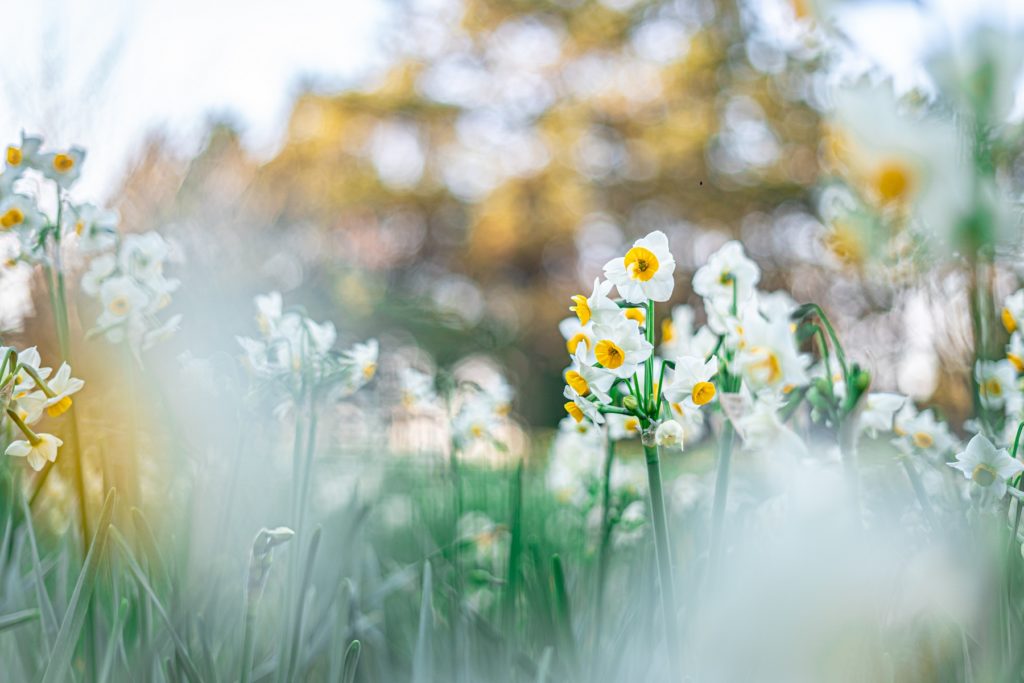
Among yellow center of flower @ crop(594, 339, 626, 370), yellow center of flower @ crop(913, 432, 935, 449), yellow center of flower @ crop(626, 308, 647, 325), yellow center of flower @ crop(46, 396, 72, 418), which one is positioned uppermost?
yellow center of flower @ crop(626, 308, 647, 325)

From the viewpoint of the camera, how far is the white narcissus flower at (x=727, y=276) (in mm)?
1208

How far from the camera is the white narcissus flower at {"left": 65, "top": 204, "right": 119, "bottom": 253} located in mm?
1294

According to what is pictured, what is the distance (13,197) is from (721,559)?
1.05m

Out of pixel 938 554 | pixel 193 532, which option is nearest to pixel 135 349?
pixel 193 532

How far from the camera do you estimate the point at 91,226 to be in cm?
134

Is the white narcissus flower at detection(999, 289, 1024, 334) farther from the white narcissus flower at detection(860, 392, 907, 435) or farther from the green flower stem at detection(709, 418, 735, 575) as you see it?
the green flower stem at detection(709, 418, 735, 575)

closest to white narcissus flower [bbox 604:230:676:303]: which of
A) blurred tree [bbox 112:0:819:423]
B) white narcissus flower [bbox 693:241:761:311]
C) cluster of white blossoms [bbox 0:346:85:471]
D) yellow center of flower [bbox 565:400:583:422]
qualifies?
yellow center of flower [bbox 565:400:583:422]

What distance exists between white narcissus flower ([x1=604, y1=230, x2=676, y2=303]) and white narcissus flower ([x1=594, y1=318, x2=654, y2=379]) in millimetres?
58

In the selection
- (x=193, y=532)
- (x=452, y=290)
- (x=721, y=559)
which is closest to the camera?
(x=721, y=559)

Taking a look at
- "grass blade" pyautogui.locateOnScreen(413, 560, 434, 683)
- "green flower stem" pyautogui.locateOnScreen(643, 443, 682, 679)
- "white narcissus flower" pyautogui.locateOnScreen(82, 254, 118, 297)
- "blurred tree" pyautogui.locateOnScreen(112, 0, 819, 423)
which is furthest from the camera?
"blurred tree" pyautogui.locateOnScreen(112, 0, 819, 423)

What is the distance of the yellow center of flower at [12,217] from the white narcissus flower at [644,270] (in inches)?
32.9

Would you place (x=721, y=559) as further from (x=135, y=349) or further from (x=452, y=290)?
(x=452, y=290)

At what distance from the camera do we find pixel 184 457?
5.34ft

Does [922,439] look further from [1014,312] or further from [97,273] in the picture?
[97,273]
